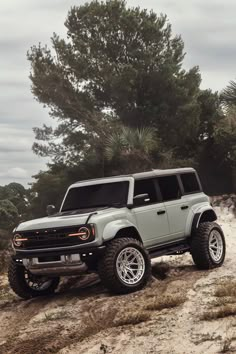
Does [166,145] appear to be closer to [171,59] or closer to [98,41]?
[171,59]

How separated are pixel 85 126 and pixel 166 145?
206 inches

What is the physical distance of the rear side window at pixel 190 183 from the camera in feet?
35.5

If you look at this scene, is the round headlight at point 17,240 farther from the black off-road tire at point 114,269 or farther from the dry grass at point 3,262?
the dry grass at point 3,262

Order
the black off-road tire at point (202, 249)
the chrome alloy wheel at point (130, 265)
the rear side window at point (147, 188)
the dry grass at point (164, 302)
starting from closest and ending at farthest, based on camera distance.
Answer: the dry grass at point (164, 302)
the chrome alloy wheel at point (130, 265)
the rear side window at point (147, 188)
the black off-road tire at point (202, 249)

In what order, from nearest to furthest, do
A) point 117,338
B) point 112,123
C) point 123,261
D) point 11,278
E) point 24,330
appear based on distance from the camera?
point 117,338 → point 24,330 → point 123,261 → point 11,278 → point 112,123

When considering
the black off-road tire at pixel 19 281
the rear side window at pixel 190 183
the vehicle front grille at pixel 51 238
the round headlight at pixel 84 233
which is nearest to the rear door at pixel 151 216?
the rear side window at pixel 190 183

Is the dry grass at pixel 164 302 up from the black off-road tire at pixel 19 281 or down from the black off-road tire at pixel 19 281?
down

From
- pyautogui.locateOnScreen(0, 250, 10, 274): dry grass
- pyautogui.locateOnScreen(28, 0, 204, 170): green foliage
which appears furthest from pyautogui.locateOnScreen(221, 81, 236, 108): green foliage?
pyautogui.locateOnScreen(0, 250, 10, 274): dry grass

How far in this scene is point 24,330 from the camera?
7395 mm

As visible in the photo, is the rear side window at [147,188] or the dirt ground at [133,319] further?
the rear side window at [147,188]

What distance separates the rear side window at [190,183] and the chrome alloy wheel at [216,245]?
98 centimetres

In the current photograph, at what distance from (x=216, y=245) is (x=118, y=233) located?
9.27 feet

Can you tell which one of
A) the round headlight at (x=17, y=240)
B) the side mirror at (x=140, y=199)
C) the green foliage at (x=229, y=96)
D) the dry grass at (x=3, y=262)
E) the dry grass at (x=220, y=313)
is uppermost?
the green foliage at (x=229, y=96)

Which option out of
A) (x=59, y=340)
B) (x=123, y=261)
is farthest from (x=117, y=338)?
(x=123, y=261)
